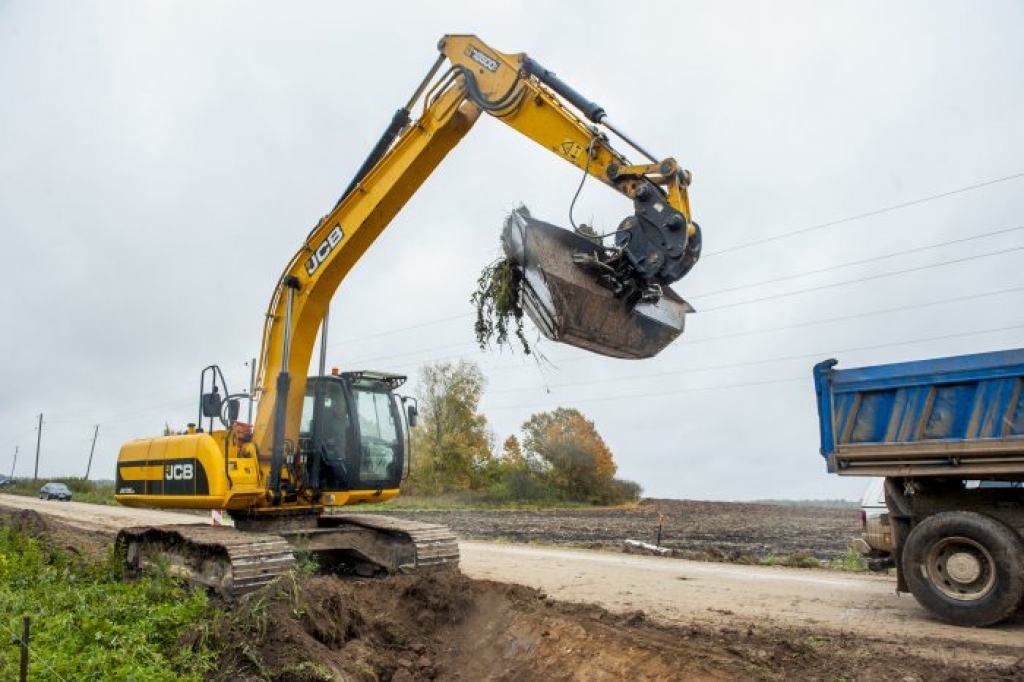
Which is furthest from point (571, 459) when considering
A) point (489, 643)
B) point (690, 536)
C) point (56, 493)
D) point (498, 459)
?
point (489, 643)

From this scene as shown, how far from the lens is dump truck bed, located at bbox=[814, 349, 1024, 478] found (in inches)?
312

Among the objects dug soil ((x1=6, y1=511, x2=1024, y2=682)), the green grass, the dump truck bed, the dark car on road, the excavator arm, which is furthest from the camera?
the dark car on road

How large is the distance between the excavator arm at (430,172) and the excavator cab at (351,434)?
311mm

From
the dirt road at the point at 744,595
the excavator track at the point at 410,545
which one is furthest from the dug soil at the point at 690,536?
the excavator track at the point at 410,545

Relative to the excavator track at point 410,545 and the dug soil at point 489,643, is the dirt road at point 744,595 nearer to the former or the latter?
the dug soil at point 489,643

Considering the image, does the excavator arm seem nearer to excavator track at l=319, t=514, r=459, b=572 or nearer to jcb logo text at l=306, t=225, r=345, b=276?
jcb logo text at l=306, t=225, r=345, b=276

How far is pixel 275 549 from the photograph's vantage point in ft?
25.3

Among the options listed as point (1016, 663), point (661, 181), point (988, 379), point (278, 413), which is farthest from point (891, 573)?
point (278, 413)

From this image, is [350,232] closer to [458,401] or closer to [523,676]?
[523,676]

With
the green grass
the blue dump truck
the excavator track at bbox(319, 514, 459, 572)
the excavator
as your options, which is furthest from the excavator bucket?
the green grass

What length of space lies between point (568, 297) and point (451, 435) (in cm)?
3948

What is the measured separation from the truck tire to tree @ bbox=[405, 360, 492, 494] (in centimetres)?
3827

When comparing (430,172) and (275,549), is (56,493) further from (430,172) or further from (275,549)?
(430,172)

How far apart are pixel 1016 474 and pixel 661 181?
15.2ft
